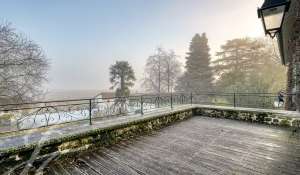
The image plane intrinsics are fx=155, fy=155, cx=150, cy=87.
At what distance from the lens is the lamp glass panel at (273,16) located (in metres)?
2.06

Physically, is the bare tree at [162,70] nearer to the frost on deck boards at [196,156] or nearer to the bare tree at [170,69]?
the bare tree at [170,69]

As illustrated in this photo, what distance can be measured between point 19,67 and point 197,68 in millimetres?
19751

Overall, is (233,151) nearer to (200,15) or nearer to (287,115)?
(287,115)

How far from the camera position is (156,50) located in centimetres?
2414

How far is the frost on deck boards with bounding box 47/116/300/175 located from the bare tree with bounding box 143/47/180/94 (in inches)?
805

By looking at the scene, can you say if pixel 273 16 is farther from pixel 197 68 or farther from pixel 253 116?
pixel 197 68

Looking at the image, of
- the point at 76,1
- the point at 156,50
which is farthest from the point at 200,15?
the point at 156,50

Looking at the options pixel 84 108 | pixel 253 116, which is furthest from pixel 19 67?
pixel 253 116

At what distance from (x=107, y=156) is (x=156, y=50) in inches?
891

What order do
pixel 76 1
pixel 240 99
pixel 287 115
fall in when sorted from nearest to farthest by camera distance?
pixel 287 115 → pixel 76 1 → pixel 240 99

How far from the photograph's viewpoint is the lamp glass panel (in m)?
2.06

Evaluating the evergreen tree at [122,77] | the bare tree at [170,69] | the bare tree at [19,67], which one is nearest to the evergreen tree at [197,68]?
the bare tree at [170,69]

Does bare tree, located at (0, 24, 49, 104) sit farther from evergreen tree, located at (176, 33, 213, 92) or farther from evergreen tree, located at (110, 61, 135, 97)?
evergreen tree, located at (176, 33, 213, 92)

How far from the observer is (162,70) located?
24094 millimetres
